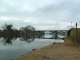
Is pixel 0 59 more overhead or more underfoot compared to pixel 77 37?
more underfoot

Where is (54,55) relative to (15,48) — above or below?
above

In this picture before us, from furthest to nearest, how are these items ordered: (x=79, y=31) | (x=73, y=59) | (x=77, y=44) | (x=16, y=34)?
(x=16, y=34)
(x=77, y=44)
(x=79, y=31)
(x=73, y=59)

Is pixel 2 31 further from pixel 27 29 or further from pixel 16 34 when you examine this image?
pixel 27 29

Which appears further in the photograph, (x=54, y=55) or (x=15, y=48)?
(x=15, y=48)

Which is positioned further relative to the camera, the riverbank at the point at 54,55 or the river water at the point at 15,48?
the river water at the point at 15,48

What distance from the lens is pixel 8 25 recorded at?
134375mm

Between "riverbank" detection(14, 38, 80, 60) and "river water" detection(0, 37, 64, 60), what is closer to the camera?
"riverbank" detection(14, 38, 80, 60)

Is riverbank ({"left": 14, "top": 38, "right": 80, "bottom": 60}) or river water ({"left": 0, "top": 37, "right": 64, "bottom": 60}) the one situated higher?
riverbank ({"left": 14, "top": 38, "right": 80, "bottom": 60})

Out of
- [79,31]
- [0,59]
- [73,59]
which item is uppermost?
[79,31]

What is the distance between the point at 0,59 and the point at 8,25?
114 metres

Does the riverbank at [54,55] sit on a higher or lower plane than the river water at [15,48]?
higher


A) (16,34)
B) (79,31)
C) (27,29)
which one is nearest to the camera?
(79,31)

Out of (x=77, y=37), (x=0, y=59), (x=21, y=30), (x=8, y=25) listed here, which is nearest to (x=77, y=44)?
(x=77, y=37)

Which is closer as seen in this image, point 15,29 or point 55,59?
point 55,59
